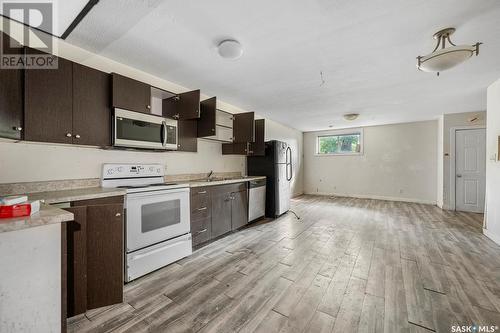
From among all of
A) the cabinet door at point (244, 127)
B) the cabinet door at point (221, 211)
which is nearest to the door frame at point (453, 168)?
the cabinet door at point (244, 127)

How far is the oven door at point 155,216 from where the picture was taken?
2.02 meters

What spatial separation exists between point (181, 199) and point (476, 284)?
3228mm

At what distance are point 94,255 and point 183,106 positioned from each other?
2.00m

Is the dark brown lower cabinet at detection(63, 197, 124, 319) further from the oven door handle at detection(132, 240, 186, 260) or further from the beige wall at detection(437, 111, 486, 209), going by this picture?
the beige wall at detection(437, 111, 486, 209)

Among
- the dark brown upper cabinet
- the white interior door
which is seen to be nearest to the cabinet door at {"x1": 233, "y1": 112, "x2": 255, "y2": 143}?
the dark brown upper cabinet

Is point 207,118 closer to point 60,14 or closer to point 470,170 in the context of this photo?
point 60,14

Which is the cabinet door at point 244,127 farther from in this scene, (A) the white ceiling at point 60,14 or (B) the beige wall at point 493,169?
(B) the beige wall at point 493,169

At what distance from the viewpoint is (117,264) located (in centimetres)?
171

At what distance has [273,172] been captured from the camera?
4.40 m

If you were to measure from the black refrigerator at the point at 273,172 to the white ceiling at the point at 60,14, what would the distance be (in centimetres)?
345

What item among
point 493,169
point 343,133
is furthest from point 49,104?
point 343,133

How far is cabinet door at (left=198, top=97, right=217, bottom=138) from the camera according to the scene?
3016mm

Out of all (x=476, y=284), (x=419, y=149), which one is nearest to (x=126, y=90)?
(x=476, y=284)

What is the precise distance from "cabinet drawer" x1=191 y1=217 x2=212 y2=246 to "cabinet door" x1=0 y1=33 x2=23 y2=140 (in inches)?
74.1
